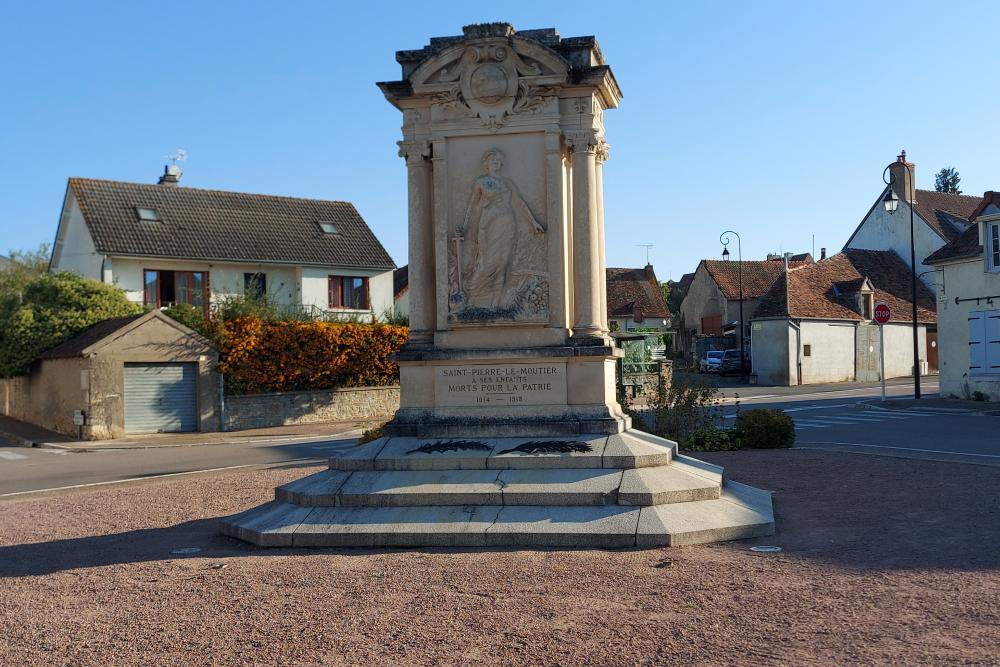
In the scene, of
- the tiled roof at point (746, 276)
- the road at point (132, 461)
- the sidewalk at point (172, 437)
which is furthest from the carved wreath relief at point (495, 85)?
the tiled roof at point (746, 276)

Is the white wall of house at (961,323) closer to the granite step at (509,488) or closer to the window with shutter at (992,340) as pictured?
the window with shutter at (992,340)

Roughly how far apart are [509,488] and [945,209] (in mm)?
48552

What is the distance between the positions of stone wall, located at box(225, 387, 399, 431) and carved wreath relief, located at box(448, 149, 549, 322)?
63.0ft

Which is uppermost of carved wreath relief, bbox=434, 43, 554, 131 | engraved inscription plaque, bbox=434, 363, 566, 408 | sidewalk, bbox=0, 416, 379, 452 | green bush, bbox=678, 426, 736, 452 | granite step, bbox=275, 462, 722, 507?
carved wreath relief, bbox=434, 43, 554, 131

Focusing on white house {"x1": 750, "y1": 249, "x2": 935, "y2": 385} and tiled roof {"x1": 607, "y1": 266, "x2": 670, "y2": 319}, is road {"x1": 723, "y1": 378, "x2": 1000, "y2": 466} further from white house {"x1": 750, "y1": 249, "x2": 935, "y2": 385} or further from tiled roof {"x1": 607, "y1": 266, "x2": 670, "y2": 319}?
tiled roof {"x1": 607, "y1": 266, "x2": 670, "y2": 319}

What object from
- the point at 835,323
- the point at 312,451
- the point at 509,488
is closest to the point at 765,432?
the point at 509,488

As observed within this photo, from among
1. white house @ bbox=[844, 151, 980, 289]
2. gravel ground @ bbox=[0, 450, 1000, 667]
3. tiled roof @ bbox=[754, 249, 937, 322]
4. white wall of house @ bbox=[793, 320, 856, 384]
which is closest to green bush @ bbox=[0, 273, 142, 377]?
gravel ground @ bbox=[0, 450, 1000, 667]

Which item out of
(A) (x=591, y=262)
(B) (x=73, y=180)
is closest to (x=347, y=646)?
(A) (x=591, y=262)

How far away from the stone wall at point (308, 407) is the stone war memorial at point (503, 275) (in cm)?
1877

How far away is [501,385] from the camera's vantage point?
32.4 ft

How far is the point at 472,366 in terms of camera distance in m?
9.91

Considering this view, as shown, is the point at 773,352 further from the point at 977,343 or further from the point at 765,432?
the point at 765,432

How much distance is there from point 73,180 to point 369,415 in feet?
50.5

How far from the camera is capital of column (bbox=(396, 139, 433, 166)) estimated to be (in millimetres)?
10242
